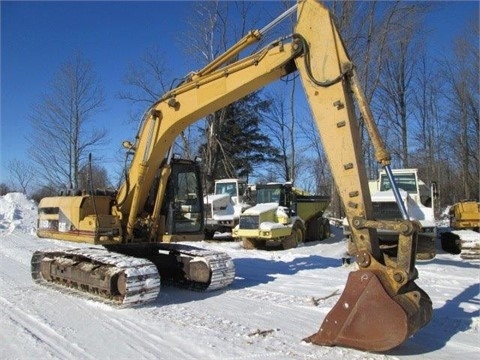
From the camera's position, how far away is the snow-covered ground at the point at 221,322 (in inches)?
188

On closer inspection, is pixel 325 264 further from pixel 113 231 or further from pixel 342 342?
pixel 342 342

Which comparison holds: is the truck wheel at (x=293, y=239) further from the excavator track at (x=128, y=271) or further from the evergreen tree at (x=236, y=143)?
the evergreen tree at (x=236, y=143)

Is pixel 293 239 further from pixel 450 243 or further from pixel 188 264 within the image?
pixel 188 264

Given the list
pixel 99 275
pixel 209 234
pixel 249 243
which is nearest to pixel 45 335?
pixel 99 275

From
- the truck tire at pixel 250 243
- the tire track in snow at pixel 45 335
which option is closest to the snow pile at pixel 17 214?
the truck tire at pixel 250 243

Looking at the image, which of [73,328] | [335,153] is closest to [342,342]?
[335,153]

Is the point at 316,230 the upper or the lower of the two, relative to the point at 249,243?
upper

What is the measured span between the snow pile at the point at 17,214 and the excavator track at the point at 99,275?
11715 millimetres

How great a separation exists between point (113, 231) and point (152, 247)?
133 cm

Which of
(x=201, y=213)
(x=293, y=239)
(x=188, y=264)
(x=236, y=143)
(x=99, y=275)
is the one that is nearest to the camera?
(x=99, y=275)

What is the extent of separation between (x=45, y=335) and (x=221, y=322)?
79.7 inches

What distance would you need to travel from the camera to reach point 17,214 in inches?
912

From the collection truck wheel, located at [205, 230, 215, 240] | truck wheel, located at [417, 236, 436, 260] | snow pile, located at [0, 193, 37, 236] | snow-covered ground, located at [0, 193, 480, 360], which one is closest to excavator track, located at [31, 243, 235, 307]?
snow-covered ground, located at [0, 193, 480, 360]

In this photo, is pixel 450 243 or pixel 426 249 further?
pixel 450 243
